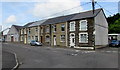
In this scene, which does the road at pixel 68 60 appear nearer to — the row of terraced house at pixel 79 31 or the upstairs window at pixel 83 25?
the row of terraced house at pixel 79 31

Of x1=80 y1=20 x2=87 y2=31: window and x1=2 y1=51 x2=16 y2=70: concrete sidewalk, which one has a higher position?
x1=80 y1=20 x2=87 y2=31: window

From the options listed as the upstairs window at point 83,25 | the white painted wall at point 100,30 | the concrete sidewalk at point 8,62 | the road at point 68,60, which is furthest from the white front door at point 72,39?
the concrete sidewalk at point 8,62

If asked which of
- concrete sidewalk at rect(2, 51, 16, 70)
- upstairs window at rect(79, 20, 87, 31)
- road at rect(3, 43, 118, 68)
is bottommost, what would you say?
road at rect(3, 43, 118, 68)

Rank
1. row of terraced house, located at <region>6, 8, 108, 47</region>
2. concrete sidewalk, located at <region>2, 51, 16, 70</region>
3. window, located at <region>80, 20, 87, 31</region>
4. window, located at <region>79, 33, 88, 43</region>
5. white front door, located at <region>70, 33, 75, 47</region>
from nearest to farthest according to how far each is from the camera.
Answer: concrete sidewalk, located at <region>2, 51, 16, 70</region>, row of terraced house, located at <region>6, 8, 108, 47</region>, window, located at <region>79, 33, 88, 43</region>, window, located at <region>80, 20, 87, 31</region>, white front door, located at <region>70, 33, 75, 47</region>

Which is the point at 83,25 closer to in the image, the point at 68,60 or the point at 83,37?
the point at 83,37

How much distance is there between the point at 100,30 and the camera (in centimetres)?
3453

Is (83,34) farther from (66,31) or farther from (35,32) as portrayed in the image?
(35,32)

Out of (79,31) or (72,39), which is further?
(72,39)

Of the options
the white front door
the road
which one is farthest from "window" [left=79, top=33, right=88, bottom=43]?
the road

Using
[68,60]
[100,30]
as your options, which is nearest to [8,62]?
[68,60]

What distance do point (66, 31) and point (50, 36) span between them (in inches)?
246

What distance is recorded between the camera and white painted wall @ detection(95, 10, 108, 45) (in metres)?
32.9

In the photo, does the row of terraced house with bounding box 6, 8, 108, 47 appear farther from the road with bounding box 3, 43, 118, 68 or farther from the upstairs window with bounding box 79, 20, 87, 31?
the road with bounding box 3, 43, 118, 68

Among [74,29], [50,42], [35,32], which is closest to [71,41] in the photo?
[74,29]
